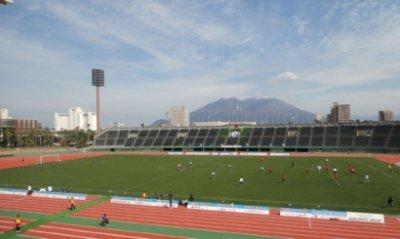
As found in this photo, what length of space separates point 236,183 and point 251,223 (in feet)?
53.0

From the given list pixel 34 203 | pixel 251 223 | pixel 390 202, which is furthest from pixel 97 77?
pixel 390 202

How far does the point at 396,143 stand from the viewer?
78438mm

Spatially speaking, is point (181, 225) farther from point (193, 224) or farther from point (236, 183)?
point (236, 183)

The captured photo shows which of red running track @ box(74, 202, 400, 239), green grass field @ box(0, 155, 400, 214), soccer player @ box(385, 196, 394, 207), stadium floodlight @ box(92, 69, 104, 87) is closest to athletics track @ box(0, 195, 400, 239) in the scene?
red running track @ box(74, 202, 400, 239)

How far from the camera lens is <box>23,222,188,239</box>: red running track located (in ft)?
79.7

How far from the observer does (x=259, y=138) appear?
9319cm

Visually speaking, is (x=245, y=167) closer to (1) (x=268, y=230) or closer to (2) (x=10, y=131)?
(1) (x=268, y=230)

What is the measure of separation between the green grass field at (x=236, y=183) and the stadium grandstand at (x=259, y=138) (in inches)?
917

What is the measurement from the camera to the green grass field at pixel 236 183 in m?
34.2

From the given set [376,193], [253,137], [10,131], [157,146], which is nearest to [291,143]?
[253,137]

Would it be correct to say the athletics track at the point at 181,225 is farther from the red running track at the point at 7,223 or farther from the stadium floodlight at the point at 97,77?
the stadium floodlight at the point at 97,77

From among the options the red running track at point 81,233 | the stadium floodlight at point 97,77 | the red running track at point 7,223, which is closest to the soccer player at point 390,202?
the red running track at point 81,233

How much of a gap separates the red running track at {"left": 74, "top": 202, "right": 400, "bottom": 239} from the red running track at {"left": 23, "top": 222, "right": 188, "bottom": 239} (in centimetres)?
284

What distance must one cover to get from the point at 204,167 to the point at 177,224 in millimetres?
31954
